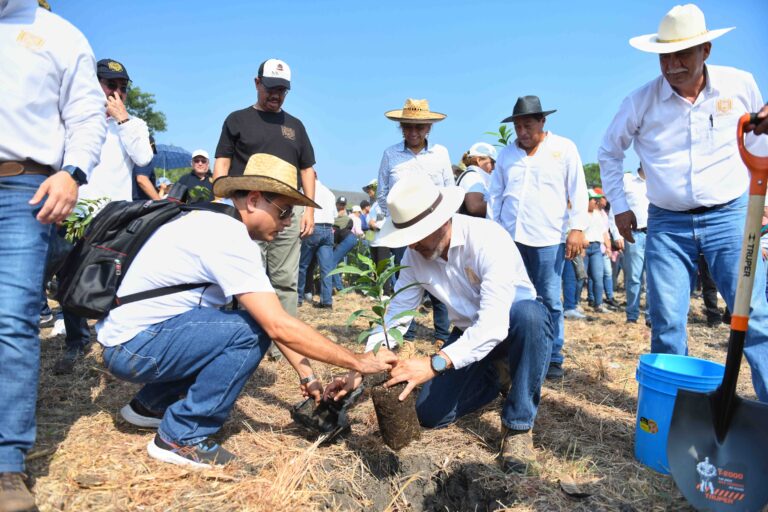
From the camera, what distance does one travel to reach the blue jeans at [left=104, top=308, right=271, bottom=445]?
2.59 meters

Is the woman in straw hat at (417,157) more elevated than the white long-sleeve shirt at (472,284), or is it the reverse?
the woman in straw hat at (417,157)

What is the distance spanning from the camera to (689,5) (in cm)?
304

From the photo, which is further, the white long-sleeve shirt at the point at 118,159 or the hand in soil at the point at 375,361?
the white long-sleeve shirt at the point at 118,159

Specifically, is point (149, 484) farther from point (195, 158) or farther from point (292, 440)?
point (195, 158)

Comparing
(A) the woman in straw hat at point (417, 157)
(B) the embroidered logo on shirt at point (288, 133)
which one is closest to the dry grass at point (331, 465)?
(A) the woman in straw hat at point (417, 157)

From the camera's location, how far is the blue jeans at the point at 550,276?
176 inches

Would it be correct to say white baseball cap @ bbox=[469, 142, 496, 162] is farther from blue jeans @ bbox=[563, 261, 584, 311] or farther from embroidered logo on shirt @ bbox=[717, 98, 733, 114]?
embroidered logo on shirt @ bbox=[717, 98, 733, 114]

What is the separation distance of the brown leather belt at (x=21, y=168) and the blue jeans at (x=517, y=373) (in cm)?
234

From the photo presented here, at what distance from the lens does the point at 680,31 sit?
297cm

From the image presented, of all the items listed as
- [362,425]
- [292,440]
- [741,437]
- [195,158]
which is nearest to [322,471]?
[292,440]

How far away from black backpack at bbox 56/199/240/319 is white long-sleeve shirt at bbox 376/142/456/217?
3.03 metres

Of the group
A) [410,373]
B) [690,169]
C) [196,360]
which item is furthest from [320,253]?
[690,169]

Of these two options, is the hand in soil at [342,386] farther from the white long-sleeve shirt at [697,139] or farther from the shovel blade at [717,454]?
the white long-sleeve shirt at [697,139]

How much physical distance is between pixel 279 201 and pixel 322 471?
139 centimetres
